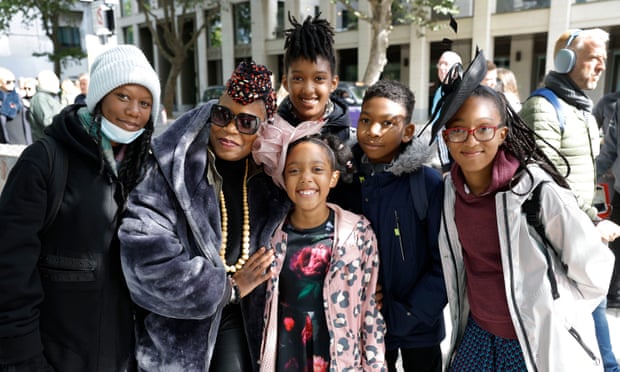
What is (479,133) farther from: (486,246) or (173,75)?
(173,75)

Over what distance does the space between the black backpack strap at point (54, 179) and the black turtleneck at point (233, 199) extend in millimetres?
648

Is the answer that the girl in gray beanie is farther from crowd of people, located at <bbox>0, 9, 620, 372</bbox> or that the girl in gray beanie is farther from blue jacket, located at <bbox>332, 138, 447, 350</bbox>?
blue jacket, located at <bbox>332, 138, 447, 350</bbox>

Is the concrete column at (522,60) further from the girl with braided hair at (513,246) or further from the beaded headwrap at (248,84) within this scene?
the beaded headwrap at (248,84)

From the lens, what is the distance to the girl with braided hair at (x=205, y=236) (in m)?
1.70

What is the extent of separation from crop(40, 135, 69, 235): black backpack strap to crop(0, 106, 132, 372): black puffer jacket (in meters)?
0.02

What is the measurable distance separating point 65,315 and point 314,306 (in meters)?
1.00

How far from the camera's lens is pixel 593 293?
1713mm

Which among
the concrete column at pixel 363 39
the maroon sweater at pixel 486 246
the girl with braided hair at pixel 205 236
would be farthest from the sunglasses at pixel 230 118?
the concrete column at pixel 363 39

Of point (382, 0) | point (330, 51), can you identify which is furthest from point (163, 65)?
point (330, 51)

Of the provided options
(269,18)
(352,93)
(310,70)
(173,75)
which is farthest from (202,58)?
(310,70)

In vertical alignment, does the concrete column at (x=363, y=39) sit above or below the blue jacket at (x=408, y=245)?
above

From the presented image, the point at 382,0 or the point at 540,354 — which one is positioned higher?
the point at 382,0

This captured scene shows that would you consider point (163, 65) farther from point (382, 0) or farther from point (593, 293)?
point (593, 293)

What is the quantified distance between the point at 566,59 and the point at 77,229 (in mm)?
2803
